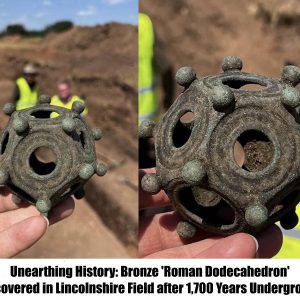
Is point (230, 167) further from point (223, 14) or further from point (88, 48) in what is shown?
point (88, 48)

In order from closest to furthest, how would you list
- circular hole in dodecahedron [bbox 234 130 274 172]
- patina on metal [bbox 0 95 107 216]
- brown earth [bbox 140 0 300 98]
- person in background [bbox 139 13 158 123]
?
circular hole in dodecahedron [bbox 234 130 274 172], patina on metal [bbox 0 95 107 216], person in background [bbox 139 13 158 123], brown earth [bbox 140 0 300 98]

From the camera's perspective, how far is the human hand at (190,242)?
1997mm

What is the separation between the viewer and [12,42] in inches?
467

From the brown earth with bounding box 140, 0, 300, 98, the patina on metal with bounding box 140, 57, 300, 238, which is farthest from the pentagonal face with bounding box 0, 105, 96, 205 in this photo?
the brown earth with bounding box 140, 0, 300, 98

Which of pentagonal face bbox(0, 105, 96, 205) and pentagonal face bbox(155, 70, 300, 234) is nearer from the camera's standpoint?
pentagonal face bbox(155, 70, 300, 234)

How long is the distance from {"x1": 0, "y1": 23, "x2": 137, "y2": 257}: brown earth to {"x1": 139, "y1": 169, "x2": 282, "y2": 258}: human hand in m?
2.89

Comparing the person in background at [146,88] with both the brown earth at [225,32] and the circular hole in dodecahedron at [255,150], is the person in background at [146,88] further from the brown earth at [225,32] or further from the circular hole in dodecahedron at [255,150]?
the brown earth at [225,32]

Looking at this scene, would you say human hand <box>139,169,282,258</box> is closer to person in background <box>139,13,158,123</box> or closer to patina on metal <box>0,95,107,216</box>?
patina on metal <box>0,95,107,216</box>

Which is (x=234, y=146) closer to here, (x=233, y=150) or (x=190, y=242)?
(x=233, y=150)

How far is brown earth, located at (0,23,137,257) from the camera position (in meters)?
6.27

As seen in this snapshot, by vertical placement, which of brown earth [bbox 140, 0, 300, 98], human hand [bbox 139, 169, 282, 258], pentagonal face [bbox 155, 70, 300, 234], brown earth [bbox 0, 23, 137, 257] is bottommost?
brown earth [bbox 0, 23, 137, 257]

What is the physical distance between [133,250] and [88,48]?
721 cm

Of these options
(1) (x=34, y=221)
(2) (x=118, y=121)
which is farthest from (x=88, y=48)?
(1) (x=34, y=221)

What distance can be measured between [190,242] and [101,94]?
24.9 ft
